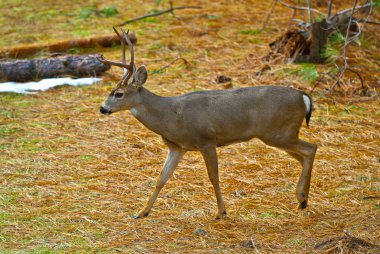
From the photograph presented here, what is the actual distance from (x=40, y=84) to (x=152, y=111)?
4660mm

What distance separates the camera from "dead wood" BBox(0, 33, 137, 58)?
1247 cm

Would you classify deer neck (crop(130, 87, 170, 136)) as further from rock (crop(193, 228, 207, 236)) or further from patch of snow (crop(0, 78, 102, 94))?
patch of snow (crop(0, 78, 102, 94))

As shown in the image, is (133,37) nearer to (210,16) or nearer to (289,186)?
(210,16)

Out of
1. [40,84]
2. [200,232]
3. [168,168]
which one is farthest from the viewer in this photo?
[40,84]

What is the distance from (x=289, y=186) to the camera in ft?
24.6

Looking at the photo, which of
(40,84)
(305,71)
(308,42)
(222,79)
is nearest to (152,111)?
(222,79)

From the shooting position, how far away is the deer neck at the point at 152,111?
6926 mm

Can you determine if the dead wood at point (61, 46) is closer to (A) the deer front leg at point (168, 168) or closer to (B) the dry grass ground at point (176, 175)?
(B) the dry grass ground at point (176, 175)

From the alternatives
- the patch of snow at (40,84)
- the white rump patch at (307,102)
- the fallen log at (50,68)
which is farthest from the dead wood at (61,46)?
the white rump patch at (307,102)

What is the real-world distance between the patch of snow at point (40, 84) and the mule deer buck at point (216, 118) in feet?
14.4

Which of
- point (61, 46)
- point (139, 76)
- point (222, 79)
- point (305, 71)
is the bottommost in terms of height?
point (61, 46)

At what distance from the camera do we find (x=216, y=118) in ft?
22.6

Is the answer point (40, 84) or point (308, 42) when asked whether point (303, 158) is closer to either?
point (308, 42)

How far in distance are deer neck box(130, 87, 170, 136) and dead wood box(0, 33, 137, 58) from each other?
5800 millimetres
